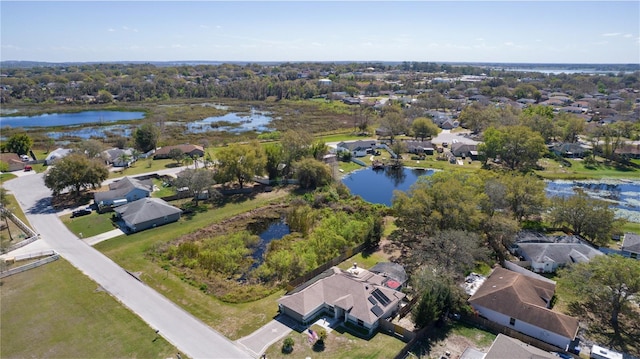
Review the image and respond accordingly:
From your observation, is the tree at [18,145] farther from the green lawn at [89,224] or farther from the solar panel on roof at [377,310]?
the solar panel on roof at [377,310]

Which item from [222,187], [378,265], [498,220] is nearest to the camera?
[378,265]

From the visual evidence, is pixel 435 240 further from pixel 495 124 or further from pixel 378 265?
pixel 495 124

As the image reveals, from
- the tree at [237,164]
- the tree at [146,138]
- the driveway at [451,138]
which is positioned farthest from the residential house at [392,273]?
the tree at [146,138]

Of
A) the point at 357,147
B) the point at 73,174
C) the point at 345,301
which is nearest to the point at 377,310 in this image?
the point at 345,301

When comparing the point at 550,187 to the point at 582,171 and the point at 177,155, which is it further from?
the point at 177,155

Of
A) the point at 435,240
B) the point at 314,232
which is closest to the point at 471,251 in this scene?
the point at 435,240

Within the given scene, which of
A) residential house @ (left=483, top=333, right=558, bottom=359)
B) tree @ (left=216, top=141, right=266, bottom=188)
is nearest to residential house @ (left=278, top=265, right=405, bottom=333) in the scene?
residential house @ (left=483, top=333, right=558, bottom=359)
